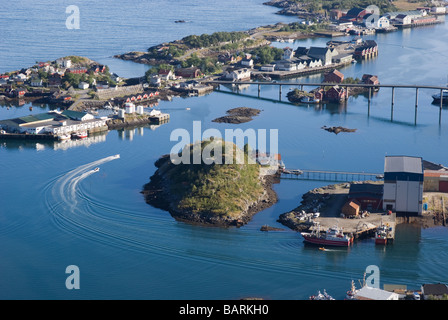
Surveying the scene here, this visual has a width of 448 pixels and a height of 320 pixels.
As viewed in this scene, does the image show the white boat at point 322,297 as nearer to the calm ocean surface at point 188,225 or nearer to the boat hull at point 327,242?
the calm ocean surface at point 188,225

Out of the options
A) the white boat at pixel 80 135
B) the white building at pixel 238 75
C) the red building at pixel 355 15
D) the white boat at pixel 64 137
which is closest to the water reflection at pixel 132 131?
the white boat at pixel 80 135

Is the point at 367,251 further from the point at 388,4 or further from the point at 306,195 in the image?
the point at 388,4

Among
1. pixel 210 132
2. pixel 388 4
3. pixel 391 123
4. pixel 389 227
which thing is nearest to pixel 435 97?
pixel 391 123

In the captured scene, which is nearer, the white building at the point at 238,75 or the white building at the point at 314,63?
the white building at the point at 238,75

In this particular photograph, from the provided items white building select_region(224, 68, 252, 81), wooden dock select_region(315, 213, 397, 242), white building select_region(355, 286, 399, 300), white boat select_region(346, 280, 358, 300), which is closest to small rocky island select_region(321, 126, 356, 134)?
wooden dock select_region(315, 213, 397, 242)

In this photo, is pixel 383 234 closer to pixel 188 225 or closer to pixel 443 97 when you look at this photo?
pixel 188 225

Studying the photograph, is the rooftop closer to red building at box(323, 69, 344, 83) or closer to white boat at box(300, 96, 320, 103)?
white boat at box(300, 96, 320, 103)

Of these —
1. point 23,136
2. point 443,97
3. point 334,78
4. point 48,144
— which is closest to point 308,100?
point 334,78
